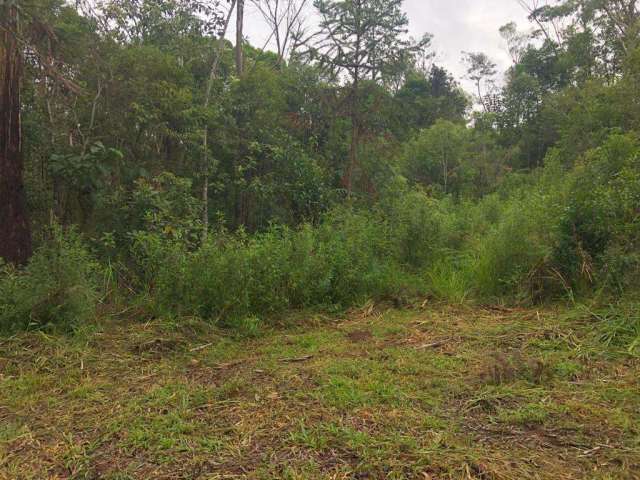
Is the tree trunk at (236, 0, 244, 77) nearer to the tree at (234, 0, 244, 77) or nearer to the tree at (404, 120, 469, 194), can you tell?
the tree at (234, 0, 244, 77)

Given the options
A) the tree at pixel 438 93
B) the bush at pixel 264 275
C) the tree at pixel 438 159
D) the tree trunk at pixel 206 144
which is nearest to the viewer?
the bush at pixel 264 275

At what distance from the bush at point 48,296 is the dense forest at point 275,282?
0.06 ft

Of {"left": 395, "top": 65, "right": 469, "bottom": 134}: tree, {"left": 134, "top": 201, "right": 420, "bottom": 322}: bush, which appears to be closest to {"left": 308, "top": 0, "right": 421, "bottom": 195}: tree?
{"left": 134, "top": 201, "right": 420, "bottom": 322}: bush

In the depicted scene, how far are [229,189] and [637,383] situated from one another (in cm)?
710

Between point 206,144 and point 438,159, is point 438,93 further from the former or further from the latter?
point 206,144

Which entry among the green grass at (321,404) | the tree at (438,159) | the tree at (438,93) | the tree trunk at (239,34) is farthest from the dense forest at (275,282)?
the tree at (438,93)

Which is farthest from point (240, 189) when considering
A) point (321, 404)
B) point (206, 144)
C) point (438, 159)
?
point (438, 159)

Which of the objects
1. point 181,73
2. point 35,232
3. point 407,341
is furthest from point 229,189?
point 407,341

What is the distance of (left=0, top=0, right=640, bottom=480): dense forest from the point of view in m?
2.40

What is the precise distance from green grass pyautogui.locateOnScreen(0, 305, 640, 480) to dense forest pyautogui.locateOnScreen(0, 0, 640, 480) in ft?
0.05

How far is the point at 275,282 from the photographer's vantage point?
15.4 feet

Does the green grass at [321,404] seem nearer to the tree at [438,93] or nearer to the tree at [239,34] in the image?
the tree at [239,34]

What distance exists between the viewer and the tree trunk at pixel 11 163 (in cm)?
500

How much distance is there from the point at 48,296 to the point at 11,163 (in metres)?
2.06
